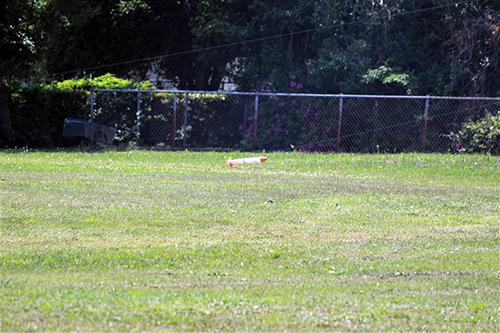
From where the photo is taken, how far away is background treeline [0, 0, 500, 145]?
64.2ft

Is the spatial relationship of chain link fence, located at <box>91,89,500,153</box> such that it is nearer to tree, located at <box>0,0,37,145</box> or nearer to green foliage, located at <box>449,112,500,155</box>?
green foliage, located at <box>449,112,500,155</box>

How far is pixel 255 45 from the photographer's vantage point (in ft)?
77.3

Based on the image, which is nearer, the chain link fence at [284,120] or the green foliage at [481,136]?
the green foliage at [481,136]

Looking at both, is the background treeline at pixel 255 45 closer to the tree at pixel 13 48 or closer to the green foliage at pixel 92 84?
the tree at pixel 13 48

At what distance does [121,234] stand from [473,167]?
10.8m

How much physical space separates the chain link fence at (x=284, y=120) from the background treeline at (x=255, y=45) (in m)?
1.23

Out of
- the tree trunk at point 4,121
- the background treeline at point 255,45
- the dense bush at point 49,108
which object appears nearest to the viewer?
the tree trunk at point 4,121

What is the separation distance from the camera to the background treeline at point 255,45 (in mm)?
19578

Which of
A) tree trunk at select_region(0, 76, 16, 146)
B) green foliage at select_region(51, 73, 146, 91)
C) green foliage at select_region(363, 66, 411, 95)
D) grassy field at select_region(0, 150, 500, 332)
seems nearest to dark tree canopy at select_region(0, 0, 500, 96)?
green foliage at select_region(363, 66, 411, 95)

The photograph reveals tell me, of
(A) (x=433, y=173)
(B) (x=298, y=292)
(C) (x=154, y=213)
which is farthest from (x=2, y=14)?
(B) (x=298, y=292)

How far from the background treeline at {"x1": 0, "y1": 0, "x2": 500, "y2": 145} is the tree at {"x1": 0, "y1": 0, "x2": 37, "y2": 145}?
33 mm

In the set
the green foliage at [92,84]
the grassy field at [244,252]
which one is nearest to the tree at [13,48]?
the green foliage at [92,84]

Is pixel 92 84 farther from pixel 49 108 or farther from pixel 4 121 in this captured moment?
pixel 4 121

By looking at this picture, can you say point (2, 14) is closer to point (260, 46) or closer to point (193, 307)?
point (260, 46)
